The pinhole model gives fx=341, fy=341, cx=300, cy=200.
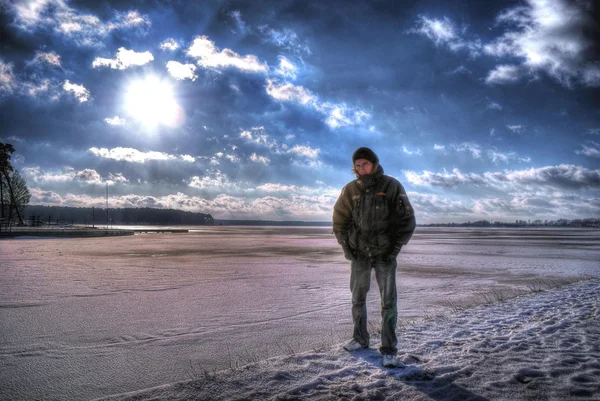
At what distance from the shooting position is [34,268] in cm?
1213

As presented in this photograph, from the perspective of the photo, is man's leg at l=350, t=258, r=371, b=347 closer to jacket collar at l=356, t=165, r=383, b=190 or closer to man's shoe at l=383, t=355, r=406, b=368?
man's shoe at l=383, t=355, r=406, b=368

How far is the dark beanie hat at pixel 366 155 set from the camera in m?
3.95

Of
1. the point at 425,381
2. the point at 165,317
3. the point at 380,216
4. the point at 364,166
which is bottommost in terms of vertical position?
the point at 165,317

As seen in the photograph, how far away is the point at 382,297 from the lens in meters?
3.86

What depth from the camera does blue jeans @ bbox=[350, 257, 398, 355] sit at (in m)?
3.78

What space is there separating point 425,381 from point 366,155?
2.42m

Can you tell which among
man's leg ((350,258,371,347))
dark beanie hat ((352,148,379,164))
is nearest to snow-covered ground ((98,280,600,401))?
man's leg ((350,258,371,347))

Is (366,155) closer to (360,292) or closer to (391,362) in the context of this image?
(360,292)

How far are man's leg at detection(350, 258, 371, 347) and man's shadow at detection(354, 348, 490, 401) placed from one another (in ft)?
0.98

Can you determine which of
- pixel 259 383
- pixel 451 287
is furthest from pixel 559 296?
pixel 259 383

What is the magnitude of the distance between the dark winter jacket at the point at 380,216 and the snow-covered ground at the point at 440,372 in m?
1.25

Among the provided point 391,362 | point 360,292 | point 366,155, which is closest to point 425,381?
point 391,362

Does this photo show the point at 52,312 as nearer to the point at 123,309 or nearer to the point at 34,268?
the point at 123,309

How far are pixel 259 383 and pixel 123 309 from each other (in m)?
4.53
